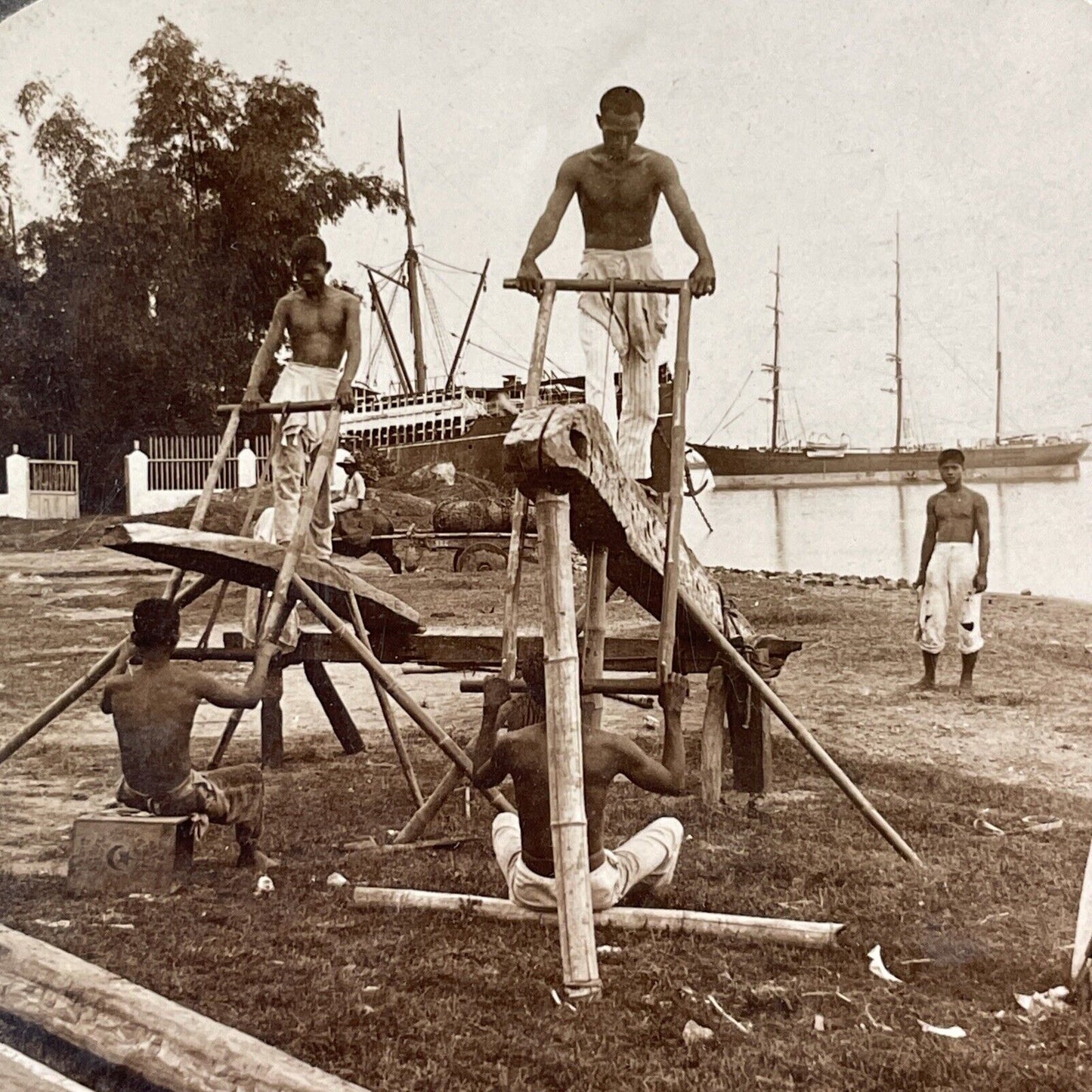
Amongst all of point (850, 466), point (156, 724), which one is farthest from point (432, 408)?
point (156, 724)

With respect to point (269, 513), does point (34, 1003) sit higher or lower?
lower

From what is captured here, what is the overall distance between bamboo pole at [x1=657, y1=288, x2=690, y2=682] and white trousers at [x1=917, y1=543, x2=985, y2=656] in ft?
7.71

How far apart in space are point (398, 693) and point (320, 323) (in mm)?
1614

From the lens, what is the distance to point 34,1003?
3.16 meters

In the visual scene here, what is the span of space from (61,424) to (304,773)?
203cm

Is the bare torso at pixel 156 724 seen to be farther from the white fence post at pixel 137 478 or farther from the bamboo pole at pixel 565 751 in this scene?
the white fence post at pixel 137 478

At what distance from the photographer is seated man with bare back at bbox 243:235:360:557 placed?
4.54 m

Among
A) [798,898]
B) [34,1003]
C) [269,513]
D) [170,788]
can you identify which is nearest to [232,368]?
[269,513]

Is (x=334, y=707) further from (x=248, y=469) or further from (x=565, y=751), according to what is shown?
(x=565, y=751)

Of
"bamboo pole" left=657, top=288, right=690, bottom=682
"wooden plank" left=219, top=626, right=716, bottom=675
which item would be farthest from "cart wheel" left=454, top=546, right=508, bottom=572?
"bamboo pole" left=657, top=288, right=690, bottom=682

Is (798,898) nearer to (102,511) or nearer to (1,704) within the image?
(1,704)

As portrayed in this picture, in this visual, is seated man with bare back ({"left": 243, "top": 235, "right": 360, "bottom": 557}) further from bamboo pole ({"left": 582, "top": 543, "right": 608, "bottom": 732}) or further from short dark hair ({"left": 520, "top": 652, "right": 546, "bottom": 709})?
short dark hair ({"left": 520, "top": 652, "right": 546, "bottom": 709})

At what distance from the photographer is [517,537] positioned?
3.52m

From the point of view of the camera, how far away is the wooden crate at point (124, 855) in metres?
3.69
